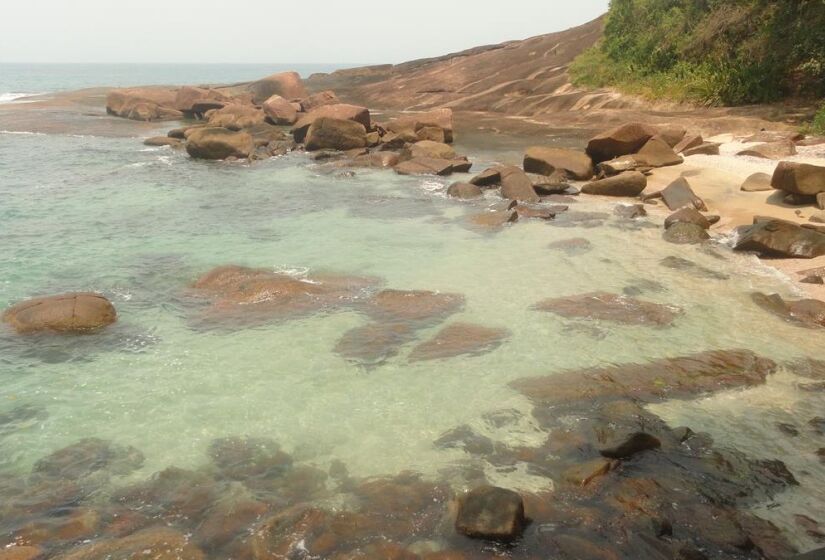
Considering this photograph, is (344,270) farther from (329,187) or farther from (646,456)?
(329,187)

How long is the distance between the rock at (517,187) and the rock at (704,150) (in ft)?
19.6

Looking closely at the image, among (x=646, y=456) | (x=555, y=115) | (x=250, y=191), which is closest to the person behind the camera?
(x=646, y=456)

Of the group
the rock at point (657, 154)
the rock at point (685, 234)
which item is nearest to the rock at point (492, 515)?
the rock at point (685, 234)

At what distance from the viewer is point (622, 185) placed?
17.7 metres

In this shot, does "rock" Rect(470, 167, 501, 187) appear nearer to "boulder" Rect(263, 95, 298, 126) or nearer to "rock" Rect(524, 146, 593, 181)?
"rock" Rect(524, 146, 593, 181)

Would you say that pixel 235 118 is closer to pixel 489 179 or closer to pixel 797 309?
pixel 489 179

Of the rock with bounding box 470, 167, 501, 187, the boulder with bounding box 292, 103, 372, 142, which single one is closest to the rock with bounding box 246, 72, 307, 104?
the boulder with bounding box 292, 103, 372, 142

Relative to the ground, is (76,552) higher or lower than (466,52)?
lower

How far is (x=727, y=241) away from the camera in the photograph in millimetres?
13297

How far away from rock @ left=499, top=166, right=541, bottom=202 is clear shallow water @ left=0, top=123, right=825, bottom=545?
1561mm

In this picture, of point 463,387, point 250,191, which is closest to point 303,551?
point 463,387

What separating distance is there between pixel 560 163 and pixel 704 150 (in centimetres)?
Answer: 465

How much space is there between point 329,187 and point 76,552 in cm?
1621

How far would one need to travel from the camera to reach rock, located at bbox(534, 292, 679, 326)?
9.60 m
